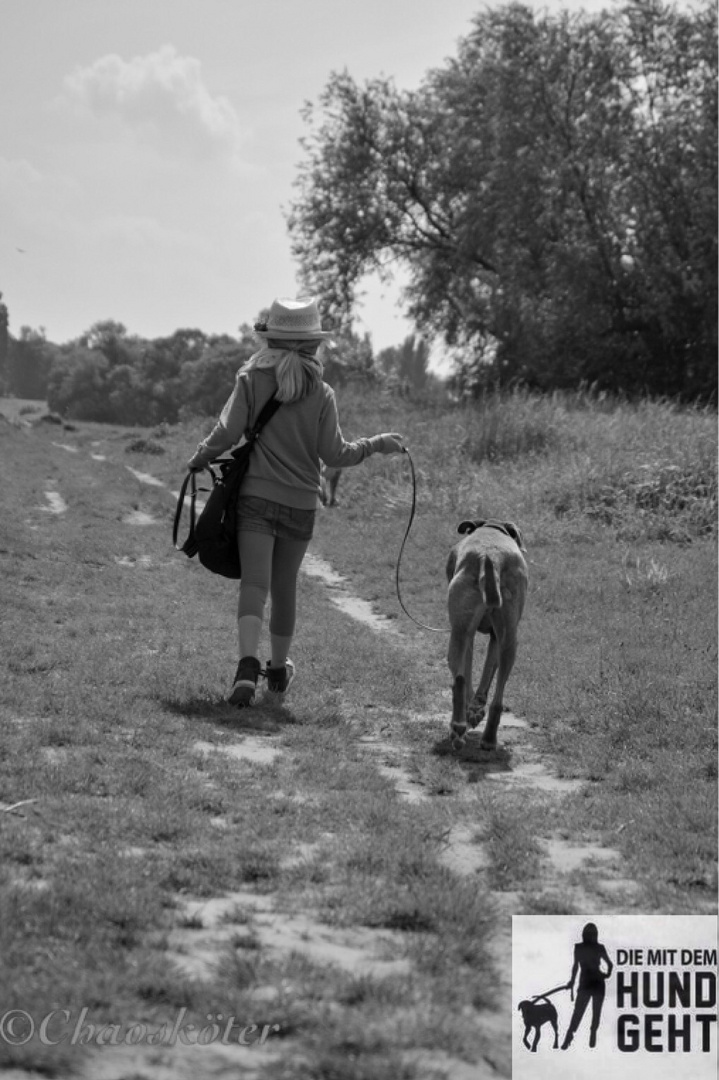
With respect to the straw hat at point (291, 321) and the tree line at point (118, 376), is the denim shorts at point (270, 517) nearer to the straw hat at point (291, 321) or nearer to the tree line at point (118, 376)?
the straw hat at point (291, 321)

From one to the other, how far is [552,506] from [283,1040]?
1451 cm

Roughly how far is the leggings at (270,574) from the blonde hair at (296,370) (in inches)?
36.1

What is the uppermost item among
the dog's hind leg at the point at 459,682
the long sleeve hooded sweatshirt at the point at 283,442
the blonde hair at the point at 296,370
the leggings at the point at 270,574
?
the blonde hair at the point at 296,370

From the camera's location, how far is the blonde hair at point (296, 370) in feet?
23.3

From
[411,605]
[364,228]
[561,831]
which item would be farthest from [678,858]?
[364,228]

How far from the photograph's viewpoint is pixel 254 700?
7484mm

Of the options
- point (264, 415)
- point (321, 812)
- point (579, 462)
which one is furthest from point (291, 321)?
point (579, 462)

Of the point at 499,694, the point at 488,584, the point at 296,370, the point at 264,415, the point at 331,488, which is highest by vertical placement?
the point at 296,370

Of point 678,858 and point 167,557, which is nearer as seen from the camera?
point 678,858

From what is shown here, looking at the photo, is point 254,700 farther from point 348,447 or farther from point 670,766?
point 670,766

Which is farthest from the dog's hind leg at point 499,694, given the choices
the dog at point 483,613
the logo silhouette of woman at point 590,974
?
the logo silhouette of woman at point 590,974

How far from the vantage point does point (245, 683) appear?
7.13 m

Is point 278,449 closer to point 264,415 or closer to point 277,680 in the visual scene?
point 264,415

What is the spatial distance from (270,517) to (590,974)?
4.20 metres
